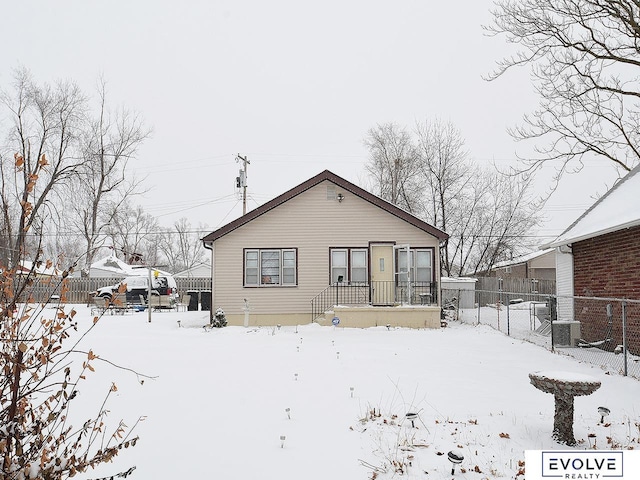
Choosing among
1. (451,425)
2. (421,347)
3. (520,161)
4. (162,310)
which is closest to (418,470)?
(451,425)

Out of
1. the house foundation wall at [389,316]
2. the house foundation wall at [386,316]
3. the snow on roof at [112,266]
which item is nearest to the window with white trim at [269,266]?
the house foundation wall at [386,316]

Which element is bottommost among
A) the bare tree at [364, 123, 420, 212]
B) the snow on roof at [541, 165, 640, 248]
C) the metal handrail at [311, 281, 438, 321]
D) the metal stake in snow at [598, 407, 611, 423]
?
the metal stake in snow at [598, 407, 611, 423]

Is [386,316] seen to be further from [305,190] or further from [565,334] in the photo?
[565,334]

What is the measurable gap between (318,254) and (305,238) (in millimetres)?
694

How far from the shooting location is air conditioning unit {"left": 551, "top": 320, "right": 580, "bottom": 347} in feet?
40.4

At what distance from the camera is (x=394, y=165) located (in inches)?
1486

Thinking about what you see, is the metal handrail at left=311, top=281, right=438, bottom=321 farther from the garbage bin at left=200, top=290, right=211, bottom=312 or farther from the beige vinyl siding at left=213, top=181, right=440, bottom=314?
the garbage bin at left=200, top=290, right=211, bottom=312

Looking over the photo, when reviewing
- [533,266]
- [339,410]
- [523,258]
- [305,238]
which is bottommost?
[339,410]

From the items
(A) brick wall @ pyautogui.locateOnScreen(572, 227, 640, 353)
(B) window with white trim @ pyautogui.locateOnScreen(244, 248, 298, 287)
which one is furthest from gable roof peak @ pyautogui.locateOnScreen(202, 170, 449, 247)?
(A) brick wall @ pyautogui.locateOnScreen(572, 227, 640, 353)

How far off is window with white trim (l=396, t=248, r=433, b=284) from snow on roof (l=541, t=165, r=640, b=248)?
4.62 m

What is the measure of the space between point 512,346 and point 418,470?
8413 mm

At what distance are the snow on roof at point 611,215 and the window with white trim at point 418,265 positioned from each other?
4.62m

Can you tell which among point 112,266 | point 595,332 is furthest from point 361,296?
point 112,266

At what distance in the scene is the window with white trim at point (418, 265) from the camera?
18.1 m
